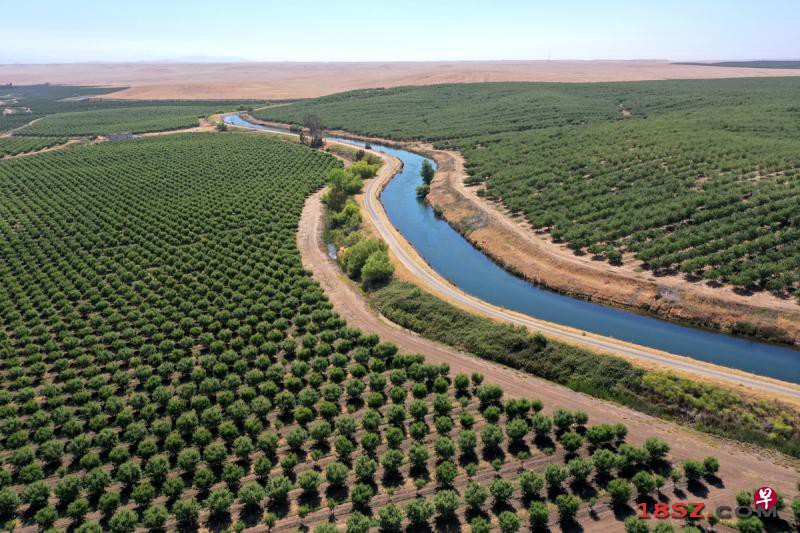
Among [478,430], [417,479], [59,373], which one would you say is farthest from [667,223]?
[59,373]

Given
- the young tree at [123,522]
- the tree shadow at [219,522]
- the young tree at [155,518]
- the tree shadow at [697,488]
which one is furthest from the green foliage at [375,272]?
Answer: the tree shadow at [697,488]

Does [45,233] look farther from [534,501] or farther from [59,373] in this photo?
[534,501]

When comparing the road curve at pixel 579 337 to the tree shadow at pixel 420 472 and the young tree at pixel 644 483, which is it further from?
the tree shadow at pixel 420 472

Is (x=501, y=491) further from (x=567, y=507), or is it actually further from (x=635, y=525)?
(x=635, y=525)

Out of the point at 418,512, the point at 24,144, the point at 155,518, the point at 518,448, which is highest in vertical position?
the point at 24,144

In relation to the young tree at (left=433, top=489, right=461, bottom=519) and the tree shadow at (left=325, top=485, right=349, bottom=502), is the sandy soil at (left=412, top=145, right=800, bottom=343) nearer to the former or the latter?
the young tree at (left=433, top=489, right=461, bottom=519)

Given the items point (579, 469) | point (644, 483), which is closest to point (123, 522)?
point (579, 469)
